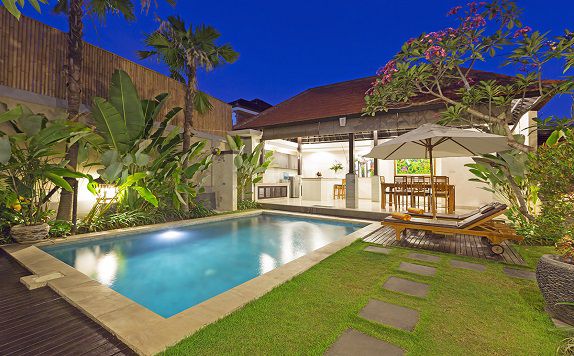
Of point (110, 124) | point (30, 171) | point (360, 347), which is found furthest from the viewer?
point (110, 124)

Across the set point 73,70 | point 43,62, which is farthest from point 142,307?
point 43,62

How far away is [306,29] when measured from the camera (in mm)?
87312

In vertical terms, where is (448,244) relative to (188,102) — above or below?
below

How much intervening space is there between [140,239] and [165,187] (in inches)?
78.9

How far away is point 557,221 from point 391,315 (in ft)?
13.6

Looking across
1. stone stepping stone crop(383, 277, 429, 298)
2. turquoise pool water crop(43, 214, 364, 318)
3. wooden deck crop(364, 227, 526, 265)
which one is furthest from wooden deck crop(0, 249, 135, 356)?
wooden deck crop(364, 227, 526, 265)

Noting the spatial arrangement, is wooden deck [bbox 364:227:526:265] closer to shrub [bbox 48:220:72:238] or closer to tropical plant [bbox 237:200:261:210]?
tropical plant [bbox 237:200:261:210]

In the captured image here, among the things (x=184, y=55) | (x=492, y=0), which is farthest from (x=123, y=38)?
(x=492, y=0)

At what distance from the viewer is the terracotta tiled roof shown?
10.3 meters

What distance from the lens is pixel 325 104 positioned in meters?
12.7

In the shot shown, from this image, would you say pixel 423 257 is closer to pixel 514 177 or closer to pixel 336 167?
pixel 514 177

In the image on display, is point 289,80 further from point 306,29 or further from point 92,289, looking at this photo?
point 92,289

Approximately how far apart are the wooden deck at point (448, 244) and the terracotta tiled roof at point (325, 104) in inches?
→ 183

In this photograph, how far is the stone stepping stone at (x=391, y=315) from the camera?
256 cm
